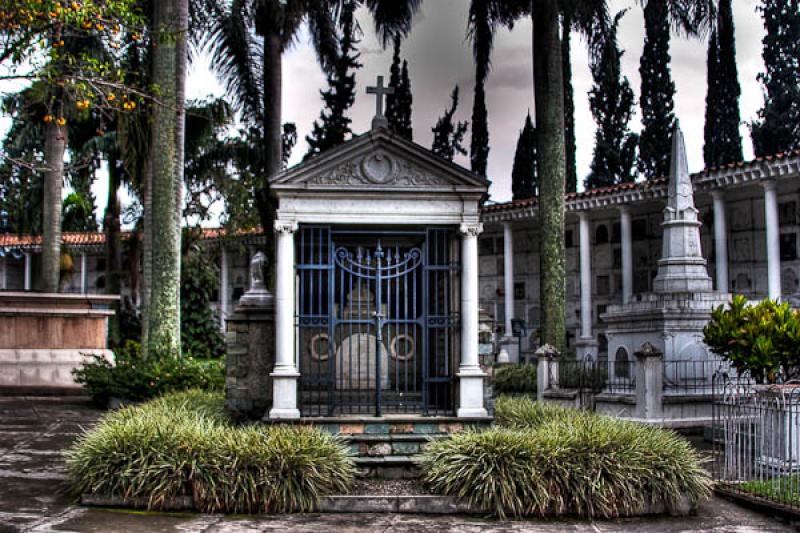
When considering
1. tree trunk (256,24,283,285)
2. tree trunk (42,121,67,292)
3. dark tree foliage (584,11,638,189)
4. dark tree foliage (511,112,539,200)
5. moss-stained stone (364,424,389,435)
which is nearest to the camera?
moss-stained stone (364,424,389,435)

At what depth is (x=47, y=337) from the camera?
19578 mm

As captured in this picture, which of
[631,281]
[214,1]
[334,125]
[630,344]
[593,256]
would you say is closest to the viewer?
[630,344]

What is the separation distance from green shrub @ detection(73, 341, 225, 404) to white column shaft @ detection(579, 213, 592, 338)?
21052mm

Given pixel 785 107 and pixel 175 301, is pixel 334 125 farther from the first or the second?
pixel 175 301

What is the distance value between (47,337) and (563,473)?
47.0 ft

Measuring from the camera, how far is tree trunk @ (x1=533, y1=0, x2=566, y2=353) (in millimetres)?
19297

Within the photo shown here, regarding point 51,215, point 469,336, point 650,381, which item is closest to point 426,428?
point 469,336

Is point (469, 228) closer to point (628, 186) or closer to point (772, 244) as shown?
point (772, 244)

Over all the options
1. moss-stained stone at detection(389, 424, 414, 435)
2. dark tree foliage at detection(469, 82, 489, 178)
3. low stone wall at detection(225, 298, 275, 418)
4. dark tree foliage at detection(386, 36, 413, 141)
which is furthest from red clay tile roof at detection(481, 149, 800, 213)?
moss-stained stone at detection(389, 424, 414, 435)

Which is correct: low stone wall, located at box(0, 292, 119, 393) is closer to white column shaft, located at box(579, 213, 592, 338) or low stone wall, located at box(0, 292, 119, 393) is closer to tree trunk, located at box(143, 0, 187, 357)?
tree trunk, located at box(143, 0, 187, 357)

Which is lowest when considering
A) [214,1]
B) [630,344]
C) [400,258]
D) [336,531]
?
[336,531]

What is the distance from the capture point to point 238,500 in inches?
347

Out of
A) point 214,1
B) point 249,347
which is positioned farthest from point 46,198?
point 249,347

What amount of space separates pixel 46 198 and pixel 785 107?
29.9 meters
